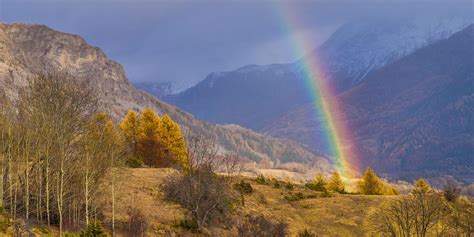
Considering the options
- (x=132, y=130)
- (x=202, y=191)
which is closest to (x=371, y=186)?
(x=132, y=130)

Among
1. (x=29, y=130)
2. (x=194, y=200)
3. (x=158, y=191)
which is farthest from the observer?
(x=158, y=191)

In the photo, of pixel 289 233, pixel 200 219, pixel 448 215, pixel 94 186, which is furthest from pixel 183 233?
pixel 448 215

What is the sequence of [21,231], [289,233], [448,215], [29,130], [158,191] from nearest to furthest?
[21,231], [29,130], [289,233], [158,191], [448,215]

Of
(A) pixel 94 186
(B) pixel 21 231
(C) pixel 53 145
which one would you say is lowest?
(B) pixel 21 231

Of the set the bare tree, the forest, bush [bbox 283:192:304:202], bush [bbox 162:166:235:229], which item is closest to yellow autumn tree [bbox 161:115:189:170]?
bush [bbox 283:192:304:202]

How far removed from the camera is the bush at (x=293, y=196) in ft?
190

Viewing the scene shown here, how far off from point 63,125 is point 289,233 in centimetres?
2389

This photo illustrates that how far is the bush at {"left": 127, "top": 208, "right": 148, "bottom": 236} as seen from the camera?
36562mm

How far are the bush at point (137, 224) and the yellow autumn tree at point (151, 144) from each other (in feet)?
120

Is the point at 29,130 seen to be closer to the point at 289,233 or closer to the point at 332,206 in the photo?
the point at 289,233

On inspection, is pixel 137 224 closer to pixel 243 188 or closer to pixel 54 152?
pixel 54 152

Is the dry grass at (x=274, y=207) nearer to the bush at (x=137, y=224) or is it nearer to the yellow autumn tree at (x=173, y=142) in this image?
the bush at (x=137, y=224)

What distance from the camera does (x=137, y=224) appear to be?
37312 mm

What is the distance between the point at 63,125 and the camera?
33.4m
